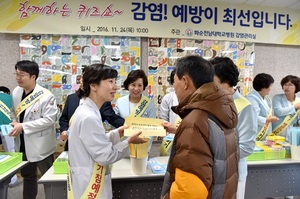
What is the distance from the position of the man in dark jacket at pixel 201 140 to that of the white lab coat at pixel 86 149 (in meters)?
0.42

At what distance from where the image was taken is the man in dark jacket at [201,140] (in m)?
0.88

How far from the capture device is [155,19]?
3455 millimetres

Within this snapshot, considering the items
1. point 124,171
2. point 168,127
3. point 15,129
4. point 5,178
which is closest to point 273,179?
point 168,127

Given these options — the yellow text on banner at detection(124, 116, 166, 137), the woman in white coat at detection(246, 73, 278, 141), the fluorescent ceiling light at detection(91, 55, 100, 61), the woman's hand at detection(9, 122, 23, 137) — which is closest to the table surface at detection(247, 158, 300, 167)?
the woman in white coat at detection(246, 73, 278, 141)

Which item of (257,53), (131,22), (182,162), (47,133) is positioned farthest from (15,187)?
(257,53)

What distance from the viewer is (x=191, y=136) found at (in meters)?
0.90

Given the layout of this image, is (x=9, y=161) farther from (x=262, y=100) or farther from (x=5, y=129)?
(x=262, y=100)

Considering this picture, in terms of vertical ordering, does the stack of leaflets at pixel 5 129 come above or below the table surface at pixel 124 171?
above

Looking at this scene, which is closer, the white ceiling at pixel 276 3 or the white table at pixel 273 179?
the white table at pixel 273 179

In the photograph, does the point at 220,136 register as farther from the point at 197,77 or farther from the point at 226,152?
the point at 197,77

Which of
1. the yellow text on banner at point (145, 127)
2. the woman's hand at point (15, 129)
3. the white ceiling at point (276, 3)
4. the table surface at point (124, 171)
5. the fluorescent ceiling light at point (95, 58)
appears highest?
the white ceiling at point (276, 3)

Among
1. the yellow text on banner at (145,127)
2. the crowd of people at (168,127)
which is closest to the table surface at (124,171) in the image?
the crowd of people at (168,127)

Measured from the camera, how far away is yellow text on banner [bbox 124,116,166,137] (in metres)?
1.46

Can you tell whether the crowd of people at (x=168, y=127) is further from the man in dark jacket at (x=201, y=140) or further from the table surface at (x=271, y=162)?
the table surface at (x=271, y=162)
